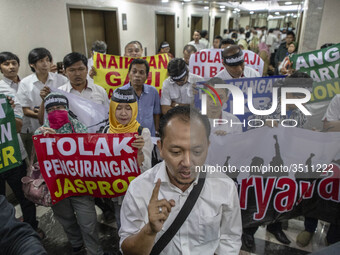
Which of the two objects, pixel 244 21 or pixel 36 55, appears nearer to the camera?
pixel 36 55

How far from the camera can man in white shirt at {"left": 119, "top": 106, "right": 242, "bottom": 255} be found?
3.86ft

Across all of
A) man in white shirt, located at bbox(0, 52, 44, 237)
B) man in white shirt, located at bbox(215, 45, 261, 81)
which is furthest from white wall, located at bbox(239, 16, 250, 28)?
man in white shirt, located at bbox(0, 52, 44, 237)

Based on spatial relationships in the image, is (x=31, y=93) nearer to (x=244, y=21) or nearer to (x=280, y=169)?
(x=280, y=169)

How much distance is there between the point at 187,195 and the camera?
4.25ft

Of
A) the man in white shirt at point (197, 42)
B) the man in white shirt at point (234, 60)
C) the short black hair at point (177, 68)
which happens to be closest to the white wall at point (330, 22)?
the man in white shirt at point (197, 42)

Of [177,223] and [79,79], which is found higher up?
[79,79]

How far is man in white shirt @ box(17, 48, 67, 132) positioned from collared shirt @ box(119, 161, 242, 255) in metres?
2.05

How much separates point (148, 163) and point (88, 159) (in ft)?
1.45

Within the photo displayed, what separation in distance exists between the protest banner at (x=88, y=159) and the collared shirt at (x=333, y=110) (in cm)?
137

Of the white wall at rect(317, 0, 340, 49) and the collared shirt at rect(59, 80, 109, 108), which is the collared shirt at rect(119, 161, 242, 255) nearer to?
the collared shirt at rect(59, 80, 109, 108)

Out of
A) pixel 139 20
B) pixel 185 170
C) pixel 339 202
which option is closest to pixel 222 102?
pixel 185 170

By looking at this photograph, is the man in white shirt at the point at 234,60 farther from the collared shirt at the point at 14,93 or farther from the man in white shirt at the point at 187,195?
the collared shirt at the point at 14,93

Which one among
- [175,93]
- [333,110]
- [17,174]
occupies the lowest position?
[17,174]

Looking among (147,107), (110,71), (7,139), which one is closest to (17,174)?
(7,139)
